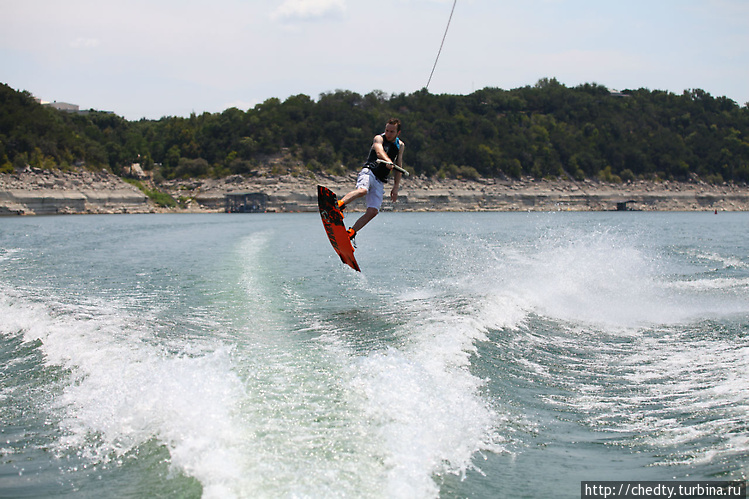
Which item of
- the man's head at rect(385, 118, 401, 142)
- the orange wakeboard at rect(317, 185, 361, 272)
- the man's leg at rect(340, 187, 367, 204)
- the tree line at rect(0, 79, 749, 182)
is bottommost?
the orange wakeboard at rect(317, 185, 361, 272)

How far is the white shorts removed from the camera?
26.0ft

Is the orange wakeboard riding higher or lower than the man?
lower

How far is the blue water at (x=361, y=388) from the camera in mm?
3438

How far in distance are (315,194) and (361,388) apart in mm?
65489

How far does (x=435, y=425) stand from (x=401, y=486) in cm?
75

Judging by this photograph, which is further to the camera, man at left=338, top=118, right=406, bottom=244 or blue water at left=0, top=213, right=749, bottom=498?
man at left=338, top=118, right=406, bottom=244

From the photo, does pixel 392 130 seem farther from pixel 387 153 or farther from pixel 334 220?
pixel 334 220

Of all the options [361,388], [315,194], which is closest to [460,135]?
[315,194]

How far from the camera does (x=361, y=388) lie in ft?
14.9

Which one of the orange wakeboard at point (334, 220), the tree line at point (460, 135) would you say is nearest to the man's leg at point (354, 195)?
the orange wakeboard at point (334, 220)

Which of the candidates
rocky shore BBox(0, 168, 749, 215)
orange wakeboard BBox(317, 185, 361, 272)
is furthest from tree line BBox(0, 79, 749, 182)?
orange wakeboard BBox(317, 185, 361, 272)

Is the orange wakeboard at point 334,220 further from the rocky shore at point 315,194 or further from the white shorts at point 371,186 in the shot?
the rocky shore at point 315,194

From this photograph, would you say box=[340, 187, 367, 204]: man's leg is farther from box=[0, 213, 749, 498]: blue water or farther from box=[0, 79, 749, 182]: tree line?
box=[0, 79, 749, 182]: tree line

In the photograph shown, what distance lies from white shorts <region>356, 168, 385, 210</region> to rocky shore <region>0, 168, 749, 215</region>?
171 ft
